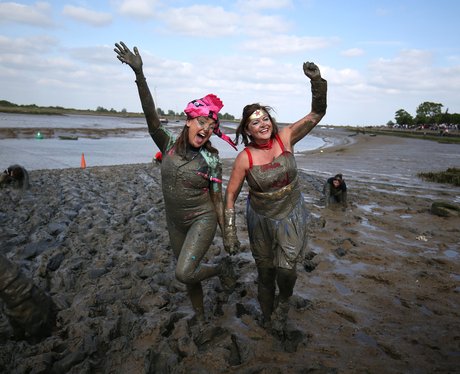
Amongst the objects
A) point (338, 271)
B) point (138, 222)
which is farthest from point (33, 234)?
point (338, 271)

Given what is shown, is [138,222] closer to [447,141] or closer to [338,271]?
[338,271]

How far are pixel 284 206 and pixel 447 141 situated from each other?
52309mm

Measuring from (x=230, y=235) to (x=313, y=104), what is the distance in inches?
67.9

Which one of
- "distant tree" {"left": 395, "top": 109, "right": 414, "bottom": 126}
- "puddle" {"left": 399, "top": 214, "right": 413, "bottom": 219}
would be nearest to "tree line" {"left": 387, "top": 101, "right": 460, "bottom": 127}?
"distant tree" {"left": 395, "top": 109, "right": 414, "bottom": 126}

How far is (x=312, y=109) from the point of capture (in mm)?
4109

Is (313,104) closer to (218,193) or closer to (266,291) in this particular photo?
(218,193)

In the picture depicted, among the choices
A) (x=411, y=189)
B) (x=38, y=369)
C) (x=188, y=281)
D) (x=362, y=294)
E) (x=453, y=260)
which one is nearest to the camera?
(x=38, y=369)

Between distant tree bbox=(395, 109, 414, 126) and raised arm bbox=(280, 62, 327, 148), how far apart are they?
122 m

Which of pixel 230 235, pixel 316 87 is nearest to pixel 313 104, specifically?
pixel 316 87

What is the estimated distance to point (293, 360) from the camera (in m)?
3.55

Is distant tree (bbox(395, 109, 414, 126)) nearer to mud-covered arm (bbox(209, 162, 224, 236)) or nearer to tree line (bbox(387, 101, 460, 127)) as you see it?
tree line (bbox(387, 101, 460, 127))

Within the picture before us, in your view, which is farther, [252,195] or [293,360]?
[252,195]

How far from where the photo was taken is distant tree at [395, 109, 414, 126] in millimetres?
113812

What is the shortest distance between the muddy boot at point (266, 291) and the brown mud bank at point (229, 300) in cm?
14
